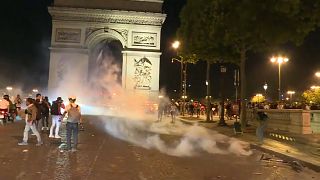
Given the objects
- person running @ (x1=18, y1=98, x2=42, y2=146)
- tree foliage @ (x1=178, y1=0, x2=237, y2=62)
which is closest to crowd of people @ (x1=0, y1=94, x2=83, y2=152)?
person running @ (x1=18, y1=98, x2=42, y2=146)

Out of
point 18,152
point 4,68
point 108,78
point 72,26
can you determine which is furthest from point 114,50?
point 18,152

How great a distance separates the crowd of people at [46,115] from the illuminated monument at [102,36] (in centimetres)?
2290

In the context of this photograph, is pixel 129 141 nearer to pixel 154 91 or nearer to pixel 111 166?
pixel 111 166

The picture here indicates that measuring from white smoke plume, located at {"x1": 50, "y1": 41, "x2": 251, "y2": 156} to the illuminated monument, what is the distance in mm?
1153

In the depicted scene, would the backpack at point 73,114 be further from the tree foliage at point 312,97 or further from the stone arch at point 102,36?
the tree foliage at point 312,97

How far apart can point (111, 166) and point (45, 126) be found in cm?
1151

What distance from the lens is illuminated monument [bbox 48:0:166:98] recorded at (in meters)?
51.1

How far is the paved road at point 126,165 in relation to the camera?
33.2ft

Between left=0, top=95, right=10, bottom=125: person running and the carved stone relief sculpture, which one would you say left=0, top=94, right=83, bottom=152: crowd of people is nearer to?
left=0, top=95, right=10, bottom=125: person running

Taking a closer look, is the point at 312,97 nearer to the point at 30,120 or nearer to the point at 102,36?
the point at 102,36

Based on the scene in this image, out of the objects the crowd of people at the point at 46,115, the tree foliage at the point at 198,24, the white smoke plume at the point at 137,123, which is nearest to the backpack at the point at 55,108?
the crowd of people at the point at 46,115

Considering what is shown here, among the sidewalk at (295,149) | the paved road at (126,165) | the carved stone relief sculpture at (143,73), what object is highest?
the carved stone relief sculpture at (143,73)

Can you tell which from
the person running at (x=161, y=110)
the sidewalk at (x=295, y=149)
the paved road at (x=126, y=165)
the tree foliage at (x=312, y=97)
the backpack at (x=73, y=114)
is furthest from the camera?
the tree foliage at (x=312, y=97)

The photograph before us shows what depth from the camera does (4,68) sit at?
8400 centimetres
